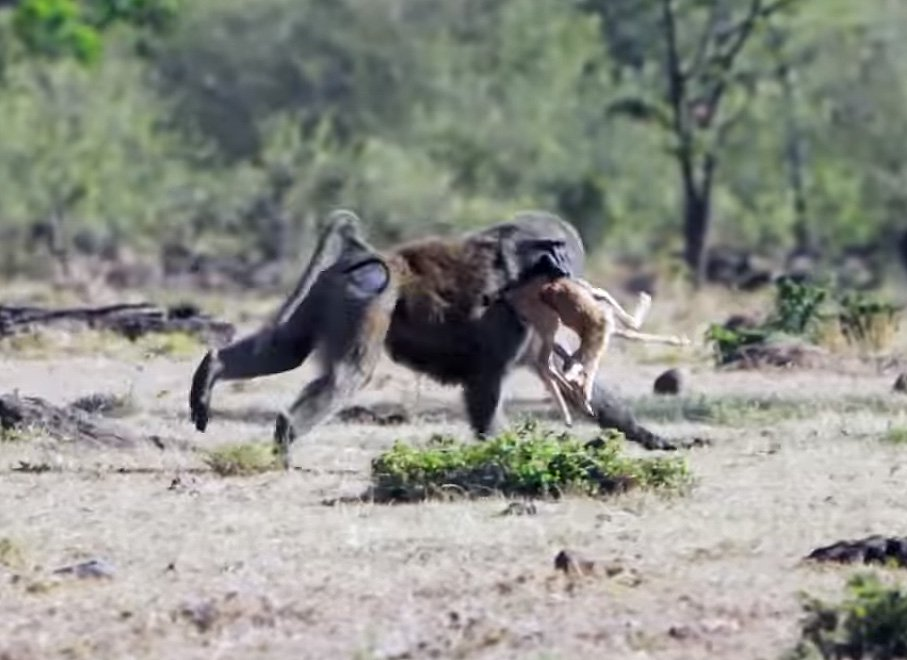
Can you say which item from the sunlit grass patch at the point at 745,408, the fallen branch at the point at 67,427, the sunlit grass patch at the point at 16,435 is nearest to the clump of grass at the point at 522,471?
the fallen branch at the point at 67,427

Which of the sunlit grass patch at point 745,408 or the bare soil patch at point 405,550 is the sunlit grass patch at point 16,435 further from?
the sunlit grass patch at point 745,408

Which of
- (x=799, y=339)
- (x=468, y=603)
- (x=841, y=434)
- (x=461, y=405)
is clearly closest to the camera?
(x=468, y=603)

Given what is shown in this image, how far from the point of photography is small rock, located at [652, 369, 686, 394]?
1872 cm

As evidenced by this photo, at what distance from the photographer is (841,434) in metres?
15.4

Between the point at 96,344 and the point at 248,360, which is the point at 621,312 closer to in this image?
the point at 248,360

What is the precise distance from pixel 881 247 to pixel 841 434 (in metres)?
28.7

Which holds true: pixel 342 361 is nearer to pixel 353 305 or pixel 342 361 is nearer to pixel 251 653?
pixel 353 305

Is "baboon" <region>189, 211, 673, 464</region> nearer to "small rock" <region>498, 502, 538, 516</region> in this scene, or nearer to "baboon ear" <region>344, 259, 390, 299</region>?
"baboon ear" <region>344, 259, 390, 299</region>

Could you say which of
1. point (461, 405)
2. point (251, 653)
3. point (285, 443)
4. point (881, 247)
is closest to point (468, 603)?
point (251, 653)

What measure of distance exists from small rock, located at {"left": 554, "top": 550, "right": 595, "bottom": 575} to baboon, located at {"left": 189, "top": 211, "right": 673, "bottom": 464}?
355 centimetres

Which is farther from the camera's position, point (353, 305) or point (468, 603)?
point (353, 305)

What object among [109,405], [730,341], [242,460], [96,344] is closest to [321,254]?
[242,460]

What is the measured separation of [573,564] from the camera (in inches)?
412

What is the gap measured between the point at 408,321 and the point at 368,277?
31 cm
